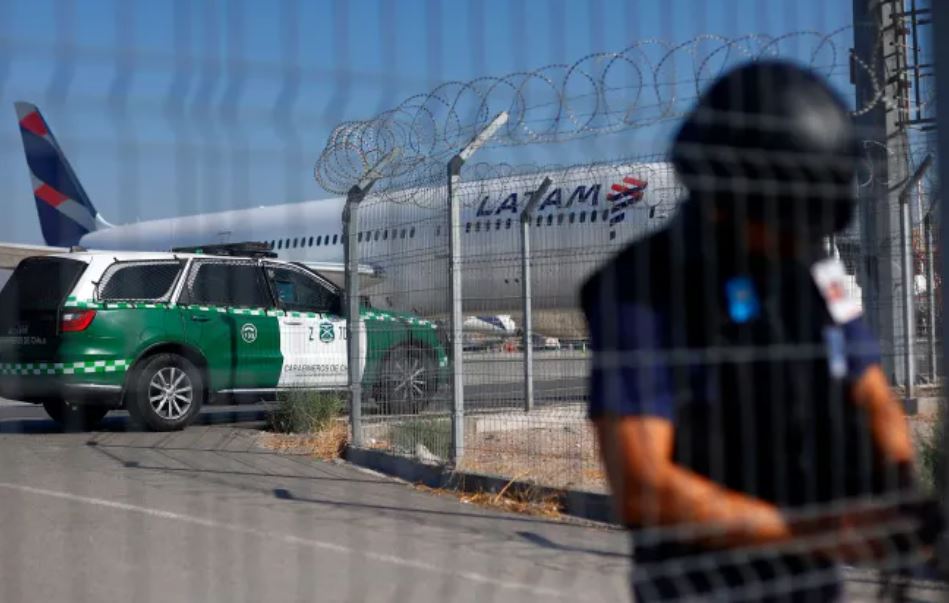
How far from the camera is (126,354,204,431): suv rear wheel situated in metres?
10.0

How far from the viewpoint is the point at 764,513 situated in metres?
1.94

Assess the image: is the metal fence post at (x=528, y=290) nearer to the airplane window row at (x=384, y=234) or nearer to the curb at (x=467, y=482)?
the curb at (x=467, y=482)

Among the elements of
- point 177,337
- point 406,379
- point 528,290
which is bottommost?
point 406,379

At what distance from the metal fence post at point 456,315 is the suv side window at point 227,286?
12.4 ft

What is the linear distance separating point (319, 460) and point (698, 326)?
7295 millimetres

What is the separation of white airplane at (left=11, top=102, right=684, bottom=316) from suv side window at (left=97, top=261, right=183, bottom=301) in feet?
5.28

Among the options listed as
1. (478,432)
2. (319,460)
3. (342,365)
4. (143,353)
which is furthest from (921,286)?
(143,353)

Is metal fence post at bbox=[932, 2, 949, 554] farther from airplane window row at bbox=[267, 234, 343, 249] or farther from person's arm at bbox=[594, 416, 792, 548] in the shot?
airplane window row at bbox=[267, 234, 343, 249]

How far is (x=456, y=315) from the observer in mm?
7457

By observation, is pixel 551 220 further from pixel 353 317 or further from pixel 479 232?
pixel 353 317

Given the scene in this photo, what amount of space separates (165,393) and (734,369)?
342 inches

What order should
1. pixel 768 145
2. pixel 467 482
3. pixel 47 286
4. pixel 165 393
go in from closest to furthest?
1. pixel 768 145
2. pixel 467 482
3. pixel 47 286
4. pixel 165 393

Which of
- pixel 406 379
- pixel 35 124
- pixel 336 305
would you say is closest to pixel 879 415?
pixel 35 124

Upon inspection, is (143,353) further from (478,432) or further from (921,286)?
(921,286)
